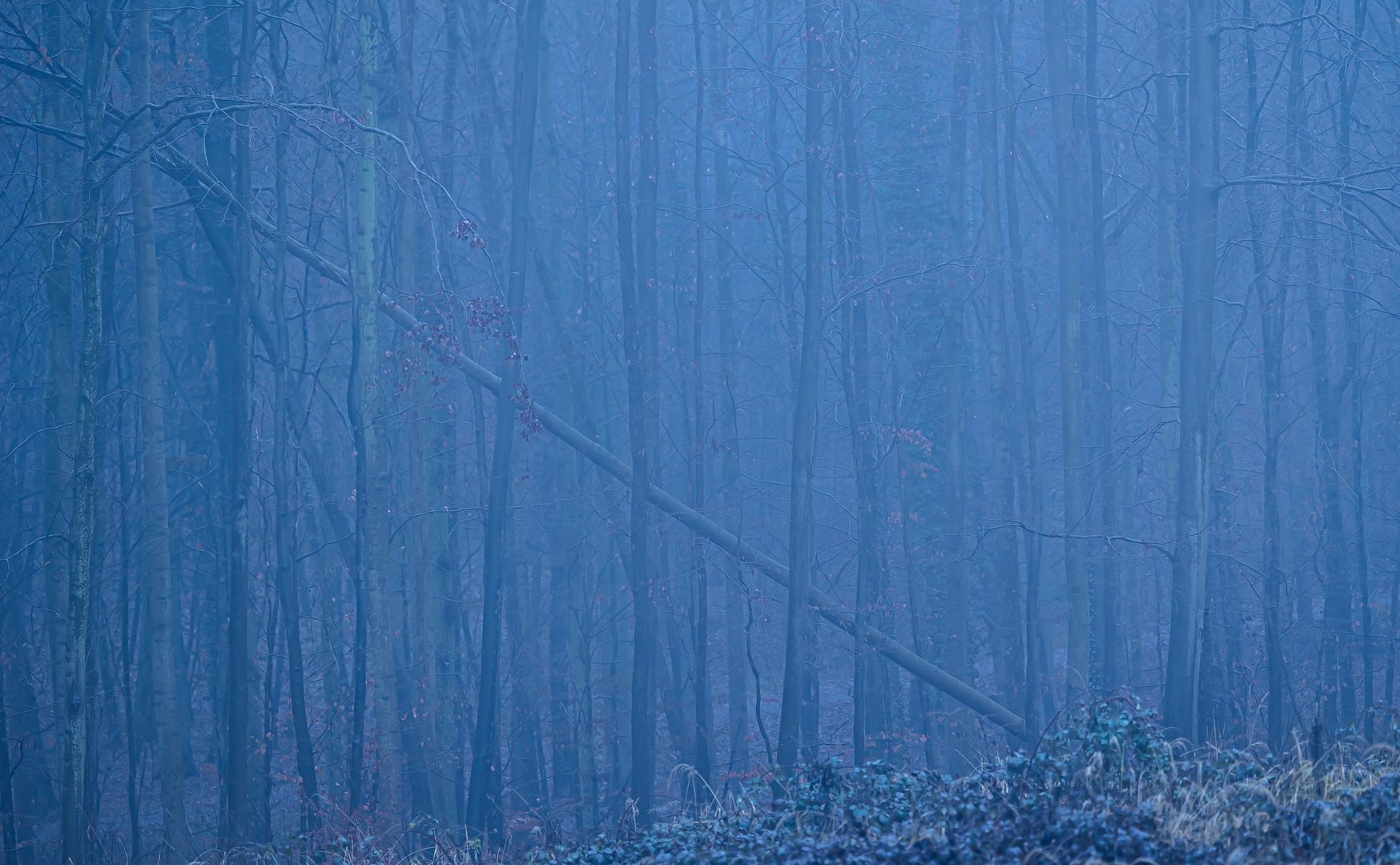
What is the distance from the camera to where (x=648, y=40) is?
14242mm

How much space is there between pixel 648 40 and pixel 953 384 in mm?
6266

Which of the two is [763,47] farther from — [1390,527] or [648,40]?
[1390,527]

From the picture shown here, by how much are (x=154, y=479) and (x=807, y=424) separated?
7.38 metres

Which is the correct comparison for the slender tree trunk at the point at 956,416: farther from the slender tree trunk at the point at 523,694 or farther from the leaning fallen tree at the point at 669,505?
the slender tree trunk at the point at 523,694

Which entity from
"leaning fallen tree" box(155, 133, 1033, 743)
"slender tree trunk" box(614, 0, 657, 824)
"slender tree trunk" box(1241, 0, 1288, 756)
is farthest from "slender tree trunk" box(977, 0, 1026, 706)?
"slender tree trunk" box(614, 0, 657, 824)

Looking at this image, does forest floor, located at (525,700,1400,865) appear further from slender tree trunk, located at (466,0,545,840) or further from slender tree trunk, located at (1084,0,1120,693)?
slender tree trunk, located at (1084,0,1120,693)

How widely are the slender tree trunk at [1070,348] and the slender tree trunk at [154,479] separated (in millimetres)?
10076

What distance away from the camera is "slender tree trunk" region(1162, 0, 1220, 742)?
12250 mm

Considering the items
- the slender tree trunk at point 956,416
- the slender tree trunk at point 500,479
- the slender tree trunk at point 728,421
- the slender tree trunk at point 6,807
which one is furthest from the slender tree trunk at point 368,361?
the slender tree trunk at point 956,416

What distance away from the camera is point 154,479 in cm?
1121

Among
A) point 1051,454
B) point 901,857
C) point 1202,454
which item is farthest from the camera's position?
point 1051,454

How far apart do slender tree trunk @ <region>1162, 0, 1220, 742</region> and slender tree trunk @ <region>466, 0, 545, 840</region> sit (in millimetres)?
7734

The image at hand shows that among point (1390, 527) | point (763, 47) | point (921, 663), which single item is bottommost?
point (921, 663)

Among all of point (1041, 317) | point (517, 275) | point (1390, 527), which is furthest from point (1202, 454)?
point (1041, 317)
